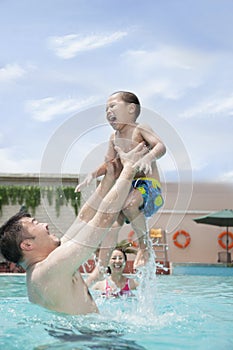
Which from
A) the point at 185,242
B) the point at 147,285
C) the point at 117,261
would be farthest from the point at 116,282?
the point at 185,242

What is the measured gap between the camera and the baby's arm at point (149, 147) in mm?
3315

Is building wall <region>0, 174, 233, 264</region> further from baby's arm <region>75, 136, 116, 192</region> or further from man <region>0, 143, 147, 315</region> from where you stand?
man <region>0, 143, 147, 315</region>

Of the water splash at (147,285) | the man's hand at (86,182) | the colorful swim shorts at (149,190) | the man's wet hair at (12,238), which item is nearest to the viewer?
the man's wet hair at (12,238)

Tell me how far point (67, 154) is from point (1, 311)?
1.56 metres

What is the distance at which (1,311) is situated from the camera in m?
4.42

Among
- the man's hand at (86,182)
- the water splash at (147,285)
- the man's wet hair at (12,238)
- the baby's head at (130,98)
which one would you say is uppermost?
the baby's head at (130,98)

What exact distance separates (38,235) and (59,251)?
0.69 ft

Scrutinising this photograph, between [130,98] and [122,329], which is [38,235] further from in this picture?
[130,98]

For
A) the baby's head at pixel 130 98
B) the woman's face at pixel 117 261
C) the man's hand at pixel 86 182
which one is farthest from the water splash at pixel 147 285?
the woman's face at pixel 117 261

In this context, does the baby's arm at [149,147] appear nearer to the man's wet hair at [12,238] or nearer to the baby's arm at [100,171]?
the baby's arm at [100,171]

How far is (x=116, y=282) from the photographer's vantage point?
6.46m

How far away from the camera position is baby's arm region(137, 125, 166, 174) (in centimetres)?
331

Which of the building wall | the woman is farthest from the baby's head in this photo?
the building wall

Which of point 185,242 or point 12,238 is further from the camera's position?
point 185,242
